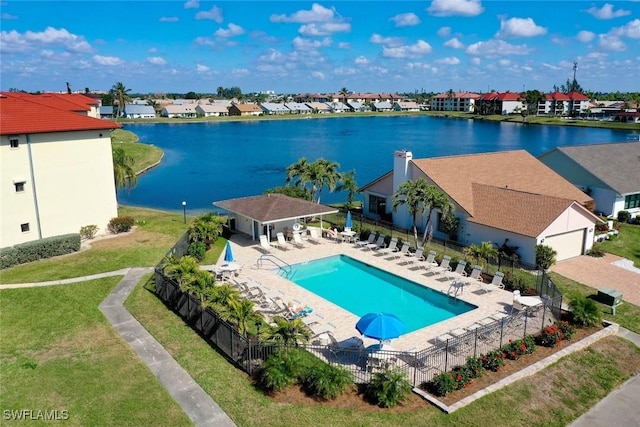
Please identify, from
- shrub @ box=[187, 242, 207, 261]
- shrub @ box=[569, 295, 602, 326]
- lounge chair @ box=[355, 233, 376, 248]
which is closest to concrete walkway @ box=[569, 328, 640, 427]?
shrub @ box=[569, 295, 602, 326]

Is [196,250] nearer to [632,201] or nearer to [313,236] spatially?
[313,236]

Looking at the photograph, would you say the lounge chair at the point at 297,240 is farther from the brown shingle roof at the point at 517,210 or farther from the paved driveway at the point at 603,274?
the paved driveway at the point at 603,274

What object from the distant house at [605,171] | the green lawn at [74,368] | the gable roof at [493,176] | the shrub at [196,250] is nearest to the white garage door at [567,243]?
the gable roof at [493,176]

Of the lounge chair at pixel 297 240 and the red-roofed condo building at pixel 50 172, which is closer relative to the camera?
the red-roofed condo building at pixel 50 172

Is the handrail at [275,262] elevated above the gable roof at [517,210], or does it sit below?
below

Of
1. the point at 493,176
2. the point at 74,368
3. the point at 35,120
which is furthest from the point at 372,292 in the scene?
the point at 35,120

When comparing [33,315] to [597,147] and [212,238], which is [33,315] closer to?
[212,238]

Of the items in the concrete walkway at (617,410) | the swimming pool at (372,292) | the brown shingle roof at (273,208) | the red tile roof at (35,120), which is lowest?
the concrete walkway at (617,410)
